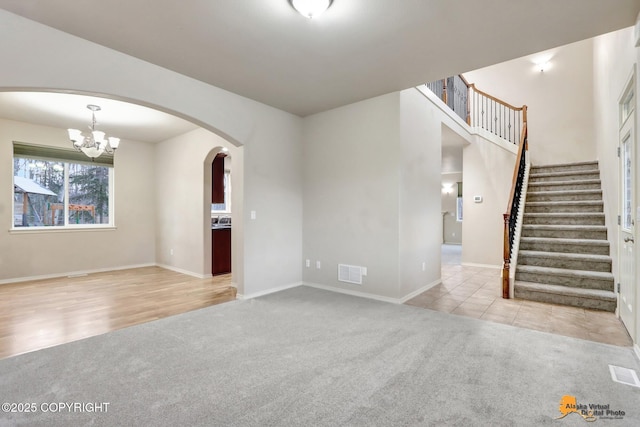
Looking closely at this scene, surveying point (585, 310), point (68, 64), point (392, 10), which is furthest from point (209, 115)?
point (585, 310)

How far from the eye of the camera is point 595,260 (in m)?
4.10

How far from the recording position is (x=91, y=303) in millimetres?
4078

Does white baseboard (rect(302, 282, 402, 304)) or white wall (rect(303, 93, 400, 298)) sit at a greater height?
white wall (rect(303, 93, 400, 298))

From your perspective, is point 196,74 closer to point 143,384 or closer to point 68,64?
point 68,64

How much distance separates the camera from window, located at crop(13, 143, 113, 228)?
18.4 feet

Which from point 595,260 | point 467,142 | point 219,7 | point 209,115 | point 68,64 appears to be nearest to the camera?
point 219,7

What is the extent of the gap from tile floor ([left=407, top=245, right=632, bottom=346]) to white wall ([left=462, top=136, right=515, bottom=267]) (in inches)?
58.9

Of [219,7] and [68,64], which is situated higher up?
[219,7]

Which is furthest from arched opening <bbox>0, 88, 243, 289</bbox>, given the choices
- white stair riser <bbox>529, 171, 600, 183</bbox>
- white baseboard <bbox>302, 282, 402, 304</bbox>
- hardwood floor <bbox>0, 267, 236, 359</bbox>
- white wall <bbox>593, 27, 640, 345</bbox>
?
white stair riser <bbox>529, 171, 600, 183</bbox>

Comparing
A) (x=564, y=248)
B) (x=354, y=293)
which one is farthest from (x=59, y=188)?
(x=564, y=248)

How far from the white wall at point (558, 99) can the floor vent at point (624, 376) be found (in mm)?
5788

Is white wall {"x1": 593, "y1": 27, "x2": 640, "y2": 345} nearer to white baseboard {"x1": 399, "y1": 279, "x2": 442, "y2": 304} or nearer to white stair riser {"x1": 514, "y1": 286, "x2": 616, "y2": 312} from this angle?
white stair riser {"x1": 514, "y1": 286, "x2": 616, "y2": 312}

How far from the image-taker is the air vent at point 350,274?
443 cm

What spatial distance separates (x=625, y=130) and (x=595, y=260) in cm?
186
